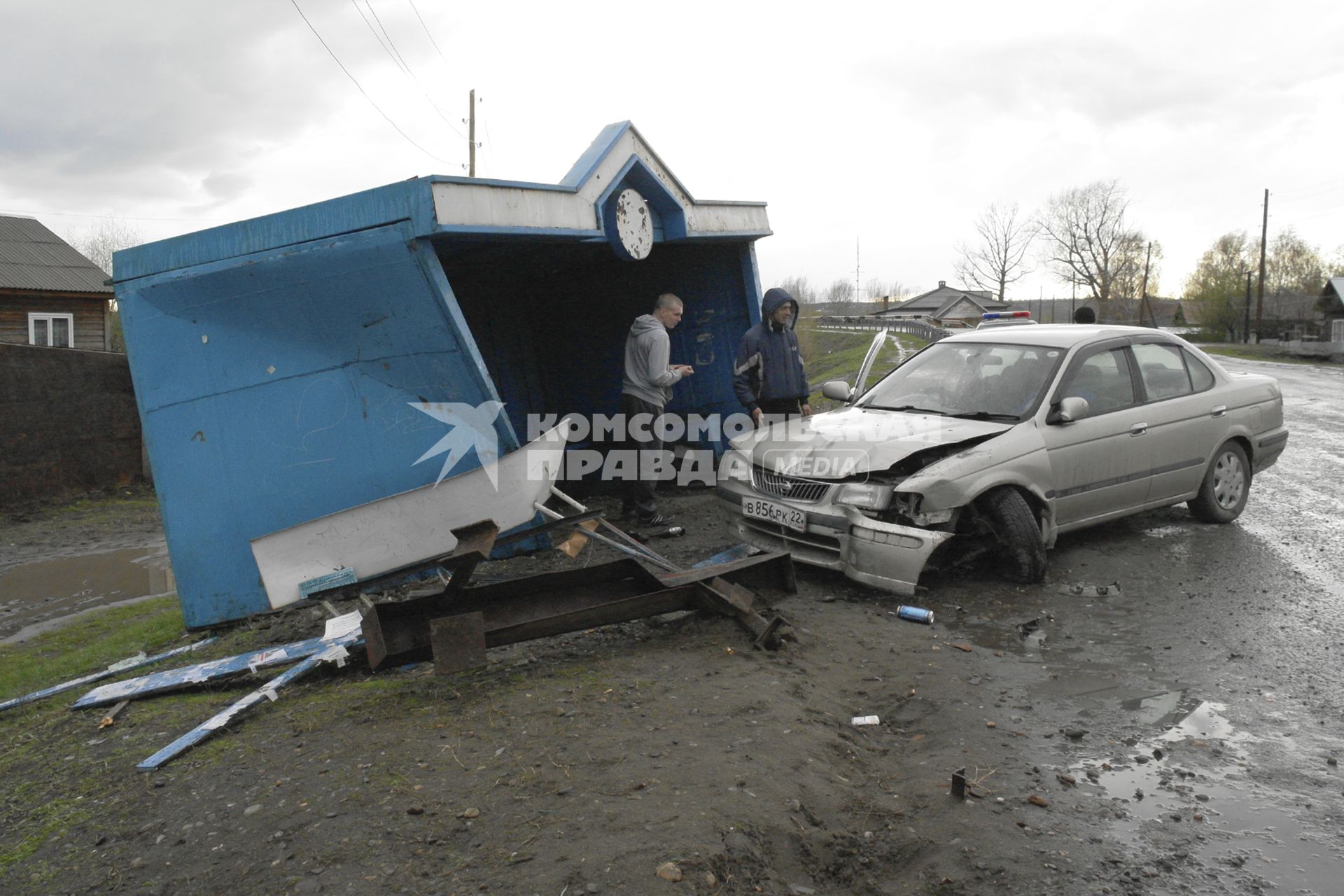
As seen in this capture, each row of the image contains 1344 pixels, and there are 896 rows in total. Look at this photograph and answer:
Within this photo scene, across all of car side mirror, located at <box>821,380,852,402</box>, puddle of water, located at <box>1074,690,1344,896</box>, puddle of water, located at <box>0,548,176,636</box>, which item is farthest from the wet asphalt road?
puddle of water, located at <box>0,548,176,636</box>

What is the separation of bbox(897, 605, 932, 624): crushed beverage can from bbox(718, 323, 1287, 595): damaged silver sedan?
0.58ft

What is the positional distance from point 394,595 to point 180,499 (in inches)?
61.2

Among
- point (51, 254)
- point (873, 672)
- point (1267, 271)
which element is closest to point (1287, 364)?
point (873, 672)

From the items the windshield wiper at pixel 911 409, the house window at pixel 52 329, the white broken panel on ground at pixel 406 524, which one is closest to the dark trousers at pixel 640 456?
the windshield wiper at pixel 911 409

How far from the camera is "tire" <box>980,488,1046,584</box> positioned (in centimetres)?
552

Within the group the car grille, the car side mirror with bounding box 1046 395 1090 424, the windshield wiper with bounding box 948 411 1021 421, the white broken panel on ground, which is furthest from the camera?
the windshield wiper with bounding box 948 411 1021 421

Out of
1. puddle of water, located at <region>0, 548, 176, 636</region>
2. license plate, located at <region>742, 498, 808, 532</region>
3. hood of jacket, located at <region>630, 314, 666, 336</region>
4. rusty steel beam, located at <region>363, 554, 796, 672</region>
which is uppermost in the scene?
hood of jacket, located at <region>630, 314, 666, 336</region>

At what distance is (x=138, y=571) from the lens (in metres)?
8.75

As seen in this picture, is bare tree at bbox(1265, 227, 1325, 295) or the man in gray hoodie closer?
the man in gray hoodie

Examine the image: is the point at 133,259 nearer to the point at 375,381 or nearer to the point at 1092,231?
the point at 375,381

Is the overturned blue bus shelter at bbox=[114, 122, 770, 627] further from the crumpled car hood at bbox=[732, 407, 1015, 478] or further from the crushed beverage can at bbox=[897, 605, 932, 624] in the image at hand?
the crushed beverage can at bbox=[897, 605, 932, 624]

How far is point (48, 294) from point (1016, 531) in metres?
24.8

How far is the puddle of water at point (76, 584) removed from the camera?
7.45 meters

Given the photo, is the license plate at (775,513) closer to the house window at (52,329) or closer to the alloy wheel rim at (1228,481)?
the alloy wheel rim at (1228,481)
